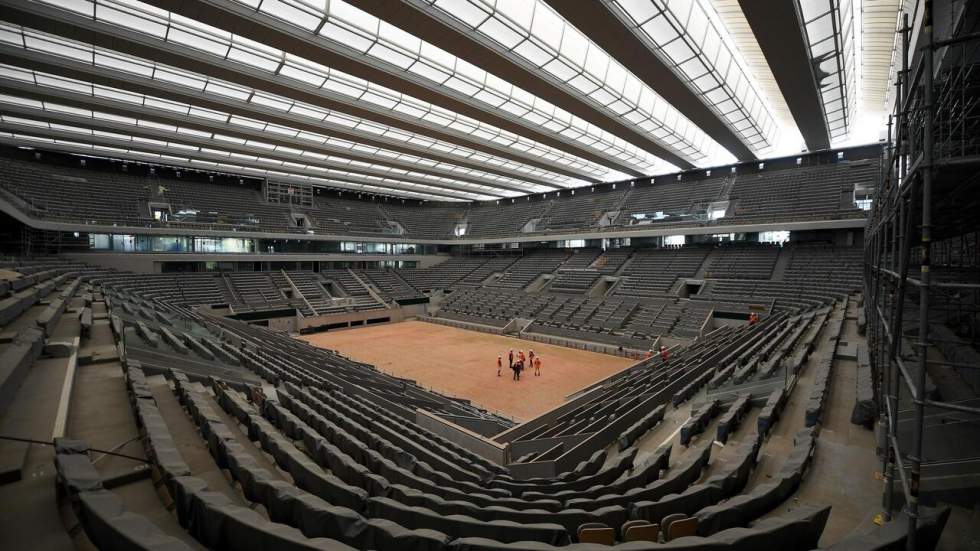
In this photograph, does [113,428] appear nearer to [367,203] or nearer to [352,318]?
[352,318]

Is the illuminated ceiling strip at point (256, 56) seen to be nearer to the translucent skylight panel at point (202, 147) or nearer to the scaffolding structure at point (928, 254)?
the translucent skylight panel at point (202, 147)

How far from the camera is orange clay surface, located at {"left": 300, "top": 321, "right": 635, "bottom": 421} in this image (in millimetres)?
15172

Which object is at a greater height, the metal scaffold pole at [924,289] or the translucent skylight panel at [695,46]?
the translucent skylight panel at [695,46]

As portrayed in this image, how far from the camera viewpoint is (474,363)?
20.2 meters

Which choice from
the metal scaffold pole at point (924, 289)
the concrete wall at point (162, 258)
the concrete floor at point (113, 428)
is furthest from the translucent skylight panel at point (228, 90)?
the metal scaffold pole at point (924, 289)

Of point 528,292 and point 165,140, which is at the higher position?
point 165,140

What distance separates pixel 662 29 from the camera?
13.2 metres

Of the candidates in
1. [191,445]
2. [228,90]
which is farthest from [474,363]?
[228,90]

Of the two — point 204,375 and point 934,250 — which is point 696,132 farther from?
point 204,375

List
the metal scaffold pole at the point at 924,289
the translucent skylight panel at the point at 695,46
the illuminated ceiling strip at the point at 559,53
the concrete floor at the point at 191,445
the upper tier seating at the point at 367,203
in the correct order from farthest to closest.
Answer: the upper tier seating at the point at 367,203 < the illuminated ceiling strip at the point at 559,53 < the translucent skylight panel at the point at 695,46 < the concrete floor at the point at 191,445 < the metal scaffold pole at the point at 924,289

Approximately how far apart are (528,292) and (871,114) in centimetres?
2430

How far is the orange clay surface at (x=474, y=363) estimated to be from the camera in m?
15.2

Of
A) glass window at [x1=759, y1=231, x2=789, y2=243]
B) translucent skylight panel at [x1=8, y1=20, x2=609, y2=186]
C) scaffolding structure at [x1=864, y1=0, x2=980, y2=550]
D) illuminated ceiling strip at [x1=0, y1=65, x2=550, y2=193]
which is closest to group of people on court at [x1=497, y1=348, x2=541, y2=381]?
scaffolding structure at [x1=864, y1=0, x2=980, y2=550]

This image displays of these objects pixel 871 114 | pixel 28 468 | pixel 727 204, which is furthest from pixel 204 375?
pixel 727 204
